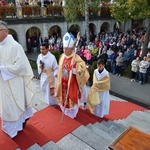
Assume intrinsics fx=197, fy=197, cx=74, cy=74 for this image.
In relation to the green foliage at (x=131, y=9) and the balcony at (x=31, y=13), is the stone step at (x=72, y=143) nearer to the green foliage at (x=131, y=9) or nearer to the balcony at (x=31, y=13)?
the green foliage at (x=131, y=9)

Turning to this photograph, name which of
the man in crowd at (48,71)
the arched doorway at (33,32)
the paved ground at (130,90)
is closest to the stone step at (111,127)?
the man in crowd at (48,71)

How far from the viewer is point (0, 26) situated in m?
3.39

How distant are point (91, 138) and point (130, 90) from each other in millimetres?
6017

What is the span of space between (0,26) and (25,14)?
15010mm

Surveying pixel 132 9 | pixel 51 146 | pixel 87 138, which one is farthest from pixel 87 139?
pixel 132 9

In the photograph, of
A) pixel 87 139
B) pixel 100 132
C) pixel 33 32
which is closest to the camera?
pixel 87 139

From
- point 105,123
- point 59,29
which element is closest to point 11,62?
point 105,123

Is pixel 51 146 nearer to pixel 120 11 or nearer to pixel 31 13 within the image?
pixel 120 11

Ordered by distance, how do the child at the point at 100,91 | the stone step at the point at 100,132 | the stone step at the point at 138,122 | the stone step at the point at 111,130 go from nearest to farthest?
the stone step at the point at 100,132 < the stone step at the point at 111,130 < the child at the point at 100,91 < the stone step at the point at 138,122

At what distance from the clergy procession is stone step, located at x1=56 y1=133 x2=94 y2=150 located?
0.77 m

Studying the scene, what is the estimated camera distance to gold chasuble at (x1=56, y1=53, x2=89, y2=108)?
466 cm

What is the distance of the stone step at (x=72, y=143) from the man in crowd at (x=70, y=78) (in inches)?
39.5

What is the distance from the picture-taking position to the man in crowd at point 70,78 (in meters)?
4.64

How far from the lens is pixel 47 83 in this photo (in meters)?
5.61
